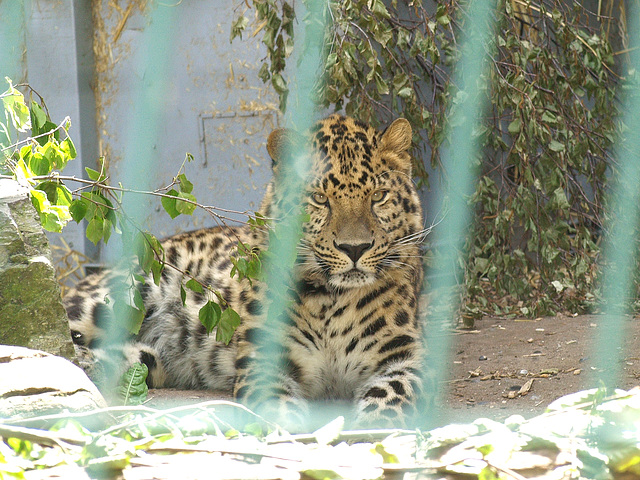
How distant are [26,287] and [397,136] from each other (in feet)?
5.39

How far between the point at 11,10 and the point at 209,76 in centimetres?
157

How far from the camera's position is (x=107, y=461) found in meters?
1.63

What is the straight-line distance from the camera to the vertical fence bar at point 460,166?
4.05m

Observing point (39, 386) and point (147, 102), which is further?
point (147, 102)

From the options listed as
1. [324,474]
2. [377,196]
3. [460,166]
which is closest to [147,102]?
[460,166]

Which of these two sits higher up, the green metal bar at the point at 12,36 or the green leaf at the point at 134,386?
the green metal bar at the point at 12,36

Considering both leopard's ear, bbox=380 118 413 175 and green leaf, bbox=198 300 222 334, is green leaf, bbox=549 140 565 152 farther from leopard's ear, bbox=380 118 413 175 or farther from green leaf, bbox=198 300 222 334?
→ green leaf, bbox=198 300 222 334

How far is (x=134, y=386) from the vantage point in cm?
341

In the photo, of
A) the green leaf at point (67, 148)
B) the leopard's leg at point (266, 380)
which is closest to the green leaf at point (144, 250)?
the green leaf at point (67, 148)

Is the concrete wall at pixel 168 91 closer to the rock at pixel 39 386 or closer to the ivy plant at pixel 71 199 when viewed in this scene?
the ivy plant at pixel 71 199

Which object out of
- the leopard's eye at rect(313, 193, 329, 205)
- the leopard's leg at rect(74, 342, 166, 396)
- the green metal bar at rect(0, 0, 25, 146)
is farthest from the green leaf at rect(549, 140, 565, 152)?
the green metal bar at rect(0, 0, 25, 146)

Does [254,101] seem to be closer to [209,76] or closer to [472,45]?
[209,76]

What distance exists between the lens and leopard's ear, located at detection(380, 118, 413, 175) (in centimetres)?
343

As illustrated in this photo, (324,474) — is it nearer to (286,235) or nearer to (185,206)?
(185,206)
